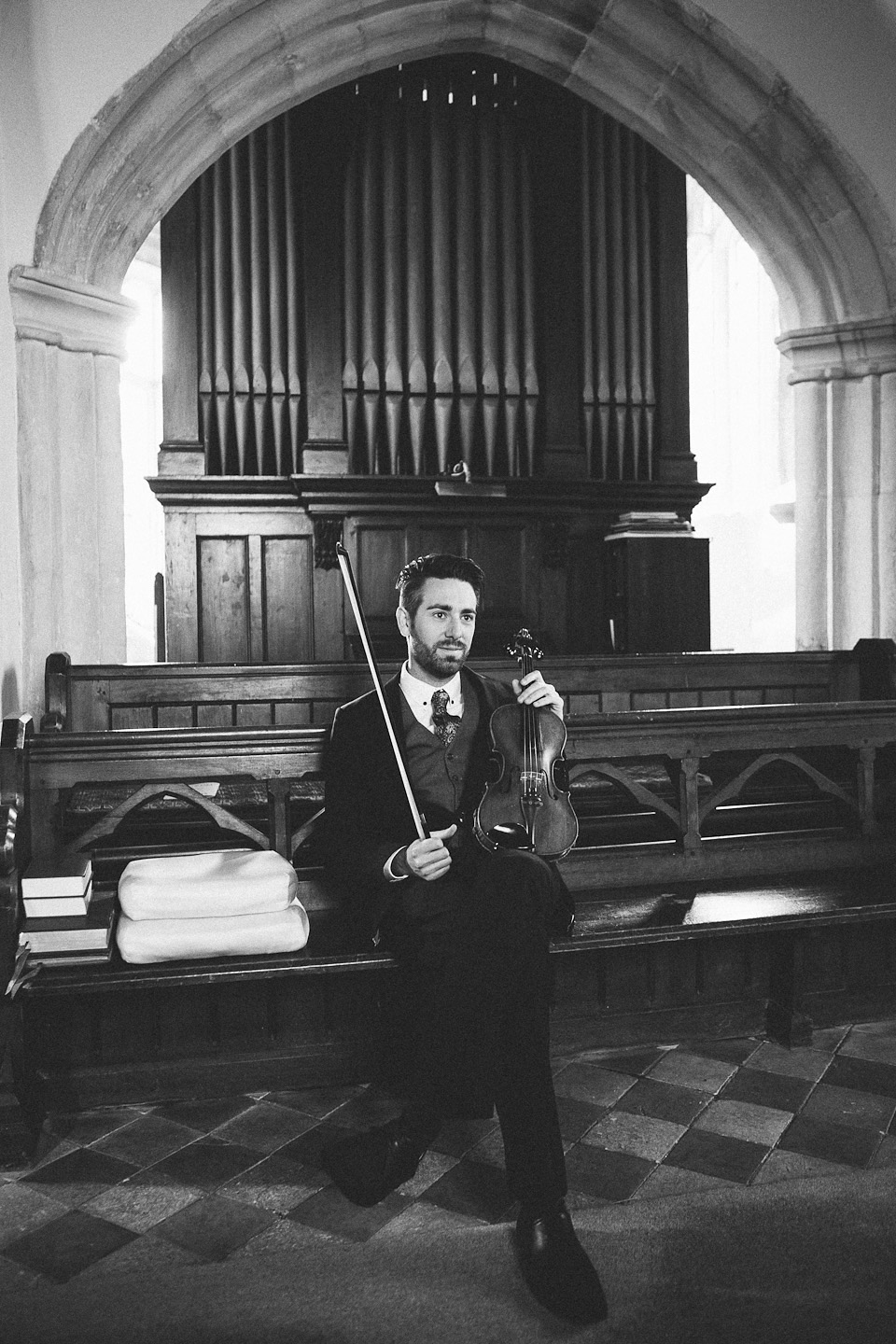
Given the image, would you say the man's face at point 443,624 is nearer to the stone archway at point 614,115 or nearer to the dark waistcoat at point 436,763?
the dark waistcoat at point 436,763

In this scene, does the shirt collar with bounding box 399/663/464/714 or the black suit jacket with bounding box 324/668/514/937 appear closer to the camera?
the black suit jacket with bounding box 324/668/514/937

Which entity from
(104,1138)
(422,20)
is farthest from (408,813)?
(422,20)

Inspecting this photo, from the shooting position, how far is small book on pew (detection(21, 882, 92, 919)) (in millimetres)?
2430

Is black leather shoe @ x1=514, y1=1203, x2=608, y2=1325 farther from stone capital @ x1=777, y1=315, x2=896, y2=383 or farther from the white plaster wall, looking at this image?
stone capital @ x1=777, y1=315, x2=896, y2=383

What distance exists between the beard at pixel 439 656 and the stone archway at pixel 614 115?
222 cm

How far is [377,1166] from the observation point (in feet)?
6.93

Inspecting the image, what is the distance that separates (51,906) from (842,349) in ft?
13.5

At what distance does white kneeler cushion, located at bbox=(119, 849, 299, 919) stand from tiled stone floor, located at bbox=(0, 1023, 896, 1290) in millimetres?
465

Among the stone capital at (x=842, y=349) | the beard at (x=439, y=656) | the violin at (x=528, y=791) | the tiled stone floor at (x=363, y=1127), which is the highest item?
the stone capital at (x=842, y=349)

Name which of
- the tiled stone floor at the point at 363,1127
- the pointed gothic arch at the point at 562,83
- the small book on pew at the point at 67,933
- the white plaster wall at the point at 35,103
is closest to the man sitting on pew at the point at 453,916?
the tiled stone floor at the point at 363,1127

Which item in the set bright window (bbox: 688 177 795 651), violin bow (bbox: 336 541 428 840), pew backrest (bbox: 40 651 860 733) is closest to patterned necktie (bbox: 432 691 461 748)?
violin bow (bbox: 336 541 428 840)

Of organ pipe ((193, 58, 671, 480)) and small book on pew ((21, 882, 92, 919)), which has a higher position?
organ pipe ((193, 58, 671, 480))

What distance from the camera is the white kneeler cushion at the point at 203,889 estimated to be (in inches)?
95.7

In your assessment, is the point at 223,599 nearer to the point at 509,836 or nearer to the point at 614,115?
the point at 614,115
